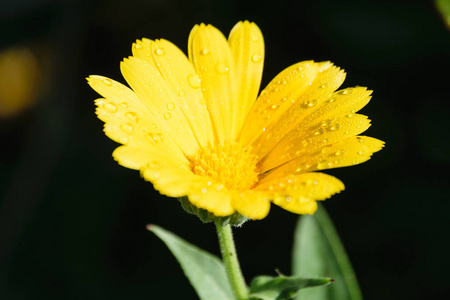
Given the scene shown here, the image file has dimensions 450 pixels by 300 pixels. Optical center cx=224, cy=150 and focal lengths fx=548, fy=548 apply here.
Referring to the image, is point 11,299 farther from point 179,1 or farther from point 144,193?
point 179,1

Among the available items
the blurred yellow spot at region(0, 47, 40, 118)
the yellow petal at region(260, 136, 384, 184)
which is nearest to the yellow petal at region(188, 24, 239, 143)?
the yellow petal at region(260, 136, 384, 184)

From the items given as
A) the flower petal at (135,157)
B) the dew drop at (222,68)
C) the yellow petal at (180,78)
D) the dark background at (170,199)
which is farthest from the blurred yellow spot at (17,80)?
the flower petal at (135,157)

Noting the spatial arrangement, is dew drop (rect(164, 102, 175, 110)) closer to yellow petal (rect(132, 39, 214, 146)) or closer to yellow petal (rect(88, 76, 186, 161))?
yellow petal (rect(132, 39, 214, 146))

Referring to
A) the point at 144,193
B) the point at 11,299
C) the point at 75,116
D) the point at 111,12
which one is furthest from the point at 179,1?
the point at 11,299

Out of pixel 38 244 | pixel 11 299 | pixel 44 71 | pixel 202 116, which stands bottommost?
pixel 11 299

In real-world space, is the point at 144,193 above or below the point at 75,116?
below
